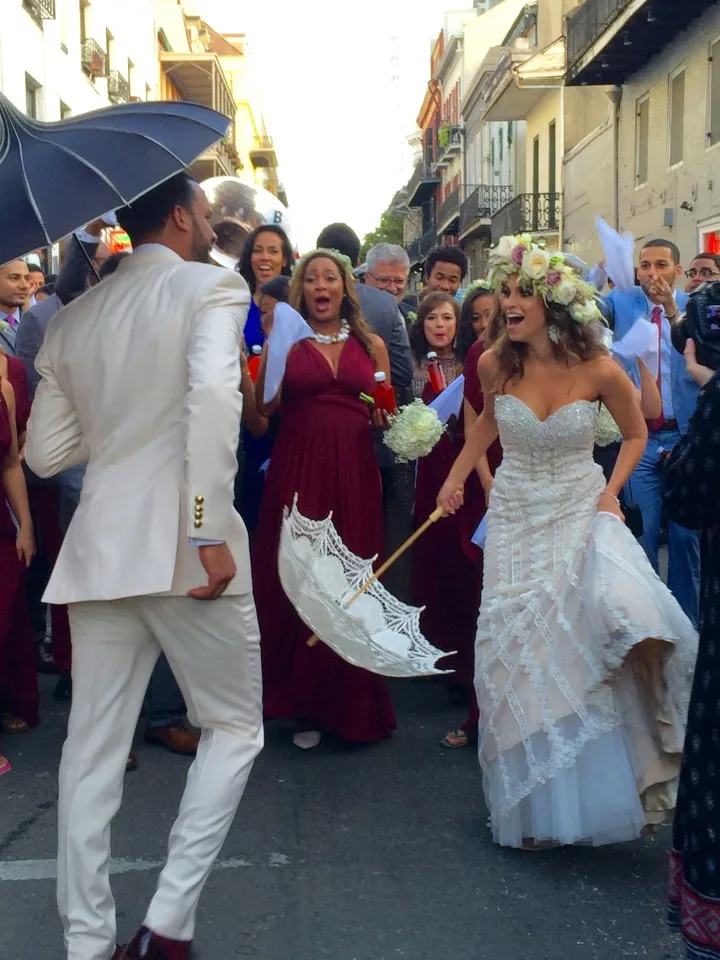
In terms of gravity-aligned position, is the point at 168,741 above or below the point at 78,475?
below

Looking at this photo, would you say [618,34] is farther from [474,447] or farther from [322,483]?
[474,447]

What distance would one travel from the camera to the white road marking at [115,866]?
4164 mm

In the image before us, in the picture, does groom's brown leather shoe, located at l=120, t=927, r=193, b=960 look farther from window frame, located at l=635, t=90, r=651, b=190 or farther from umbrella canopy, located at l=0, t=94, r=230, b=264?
window frame, located at l=635, t=90, r=651, b=190

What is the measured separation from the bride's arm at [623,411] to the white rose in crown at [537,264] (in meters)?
0.39

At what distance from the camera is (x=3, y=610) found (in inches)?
218

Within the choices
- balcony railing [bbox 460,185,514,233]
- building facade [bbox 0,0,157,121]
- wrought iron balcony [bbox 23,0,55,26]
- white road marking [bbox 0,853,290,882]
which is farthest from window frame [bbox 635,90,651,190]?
white road marking [bbox 0,853,290,882]

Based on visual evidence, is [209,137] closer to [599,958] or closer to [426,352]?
[599,958]

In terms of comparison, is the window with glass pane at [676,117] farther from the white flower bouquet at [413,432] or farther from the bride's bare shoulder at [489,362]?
the bride's bare shoulder at [489,362]

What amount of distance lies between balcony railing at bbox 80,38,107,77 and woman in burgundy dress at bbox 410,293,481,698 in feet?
65.2

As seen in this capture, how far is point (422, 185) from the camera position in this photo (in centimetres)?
6662

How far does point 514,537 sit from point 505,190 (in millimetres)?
36784

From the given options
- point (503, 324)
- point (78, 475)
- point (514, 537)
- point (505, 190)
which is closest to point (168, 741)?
point (78, 475)

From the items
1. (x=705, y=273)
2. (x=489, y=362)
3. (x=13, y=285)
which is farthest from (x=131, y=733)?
(x=705, y=273)

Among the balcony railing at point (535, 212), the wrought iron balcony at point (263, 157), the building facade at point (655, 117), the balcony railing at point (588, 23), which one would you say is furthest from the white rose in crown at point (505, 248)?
the wrought iron balcony at point (263, 157)
